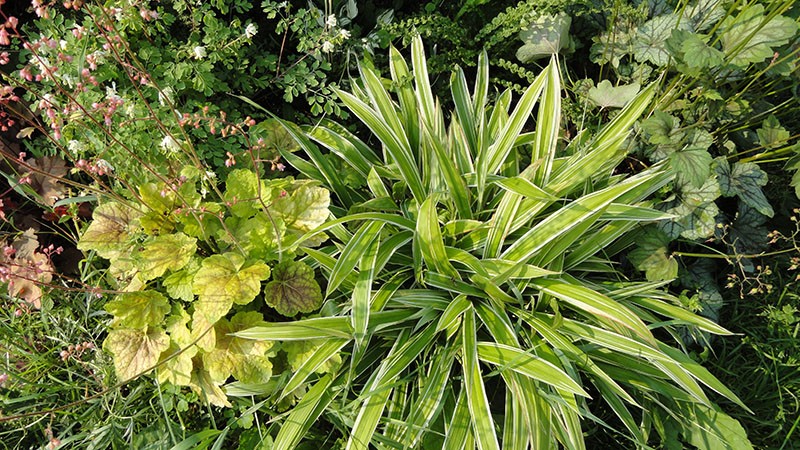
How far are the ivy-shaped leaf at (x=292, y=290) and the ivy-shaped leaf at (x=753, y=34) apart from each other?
1632 millimetres

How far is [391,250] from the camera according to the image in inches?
81.4

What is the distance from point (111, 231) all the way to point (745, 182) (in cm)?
229

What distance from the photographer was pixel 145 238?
2.05 meters

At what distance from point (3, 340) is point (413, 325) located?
1.47m

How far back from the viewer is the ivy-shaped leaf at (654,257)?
2287 mm

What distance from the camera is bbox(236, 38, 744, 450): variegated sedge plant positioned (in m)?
1.88

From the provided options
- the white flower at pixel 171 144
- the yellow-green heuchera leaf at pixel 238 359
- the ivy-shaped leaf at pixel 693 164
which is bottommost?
the yellow-green heuchera leaf at pixel 238 359

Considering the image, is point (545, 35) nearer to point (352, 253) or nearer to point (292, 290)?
point (352, 253)

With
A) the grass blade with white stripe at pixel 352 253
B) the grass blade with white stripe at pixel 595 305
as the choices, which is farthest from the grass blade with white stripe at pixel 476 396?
the grass blade with white stripe at pixel 352 253

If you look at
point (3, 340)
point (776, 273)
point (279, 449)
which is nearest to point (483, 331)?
point (279, 449)

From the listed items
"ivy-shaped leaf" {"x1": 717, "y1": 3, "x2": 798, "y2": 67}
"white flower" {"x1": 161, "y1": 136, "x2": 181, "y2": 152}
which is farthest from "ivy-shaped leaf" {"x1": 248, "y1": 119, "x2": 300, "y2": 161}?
"ivy-shaped leaf" {"x1": 717, "y1": 3, "x2": 798, "y2": 67}

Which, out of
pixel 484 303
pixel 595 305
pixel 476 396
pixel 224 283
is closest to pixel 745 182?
pixel 595 305

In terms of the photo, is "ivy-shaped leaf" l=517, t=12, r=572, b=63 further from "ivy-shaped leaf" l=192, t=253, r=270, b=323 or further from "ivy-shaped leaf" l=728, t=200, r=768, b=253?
"ivy-shaped leaf" l=192, t=253, r=270, b=323

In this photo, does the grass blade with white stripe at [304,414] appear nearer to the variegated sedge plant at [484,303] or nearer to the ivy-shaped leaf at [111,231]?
the variegated sedge plant at [484,303]
